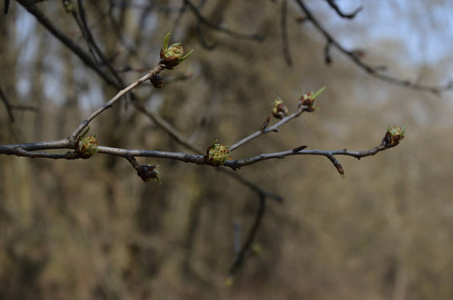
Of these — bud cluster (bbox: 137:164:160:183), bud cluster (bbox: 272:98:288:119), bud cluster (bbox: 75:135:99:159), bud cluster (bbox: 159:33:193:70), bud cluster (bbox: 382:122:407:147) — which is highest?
bud cluster (bbox: 272:98:288:119)

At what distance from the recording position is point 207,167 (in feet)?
27.7

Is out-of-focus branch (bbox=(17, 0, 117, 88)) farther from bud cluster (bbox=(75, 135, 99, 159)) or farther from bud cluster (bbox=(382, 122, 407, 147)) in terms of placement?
bud cluster (bbox=(382, 122, 407, 147))

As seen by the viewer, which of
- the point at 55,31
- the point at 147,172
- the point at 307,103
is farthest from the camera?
the point at 55,31

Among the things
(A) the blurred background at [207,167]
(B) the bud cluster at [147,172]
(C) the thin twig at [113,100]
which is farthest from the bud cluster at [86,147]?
(A) the blurred background at [207,167]

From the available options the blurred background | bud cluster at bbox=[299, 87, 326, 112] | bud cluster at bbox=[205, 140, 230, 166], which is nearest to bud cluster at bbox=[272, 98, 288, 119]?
bud cluster at bbox=[299, 87, 326, 112]

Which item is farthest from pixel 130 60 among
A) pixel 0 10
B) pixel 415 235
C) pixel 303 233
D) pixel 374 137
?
pixel 415 235

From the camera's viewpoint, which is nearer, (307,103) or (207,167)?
(307,103)

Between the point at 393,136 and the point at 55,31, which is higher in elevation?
the point at 55,31

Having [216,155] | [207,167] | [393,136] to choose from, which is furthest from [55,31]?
[207,167]

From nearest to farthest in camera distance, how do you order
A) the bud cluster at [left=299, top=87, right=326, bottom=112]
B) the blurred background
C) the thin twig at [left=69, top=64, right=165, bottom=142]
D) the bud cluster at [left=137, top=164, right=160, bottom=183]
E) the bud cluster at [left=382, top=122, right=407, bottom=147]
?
the thin twig at [left=69, top=64, right=165, bottom=142] → the bud cluster at [left=137, top=164, right=160, bottom=183] → the bud cluster at [left=382, top=122, right=407, bottom=147] → the bud cluster at [left=299, top=87, right=326, bottom=112] → the blurred background

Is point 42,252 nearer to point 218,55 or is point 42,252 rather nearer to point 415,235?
point 218,55

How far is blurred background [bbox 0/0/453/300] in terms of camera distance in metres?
6.66

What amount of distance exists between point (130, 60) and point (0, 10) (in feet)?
7.64

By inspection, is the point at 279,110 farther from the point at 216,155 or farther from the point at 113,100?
the point at 113,100
